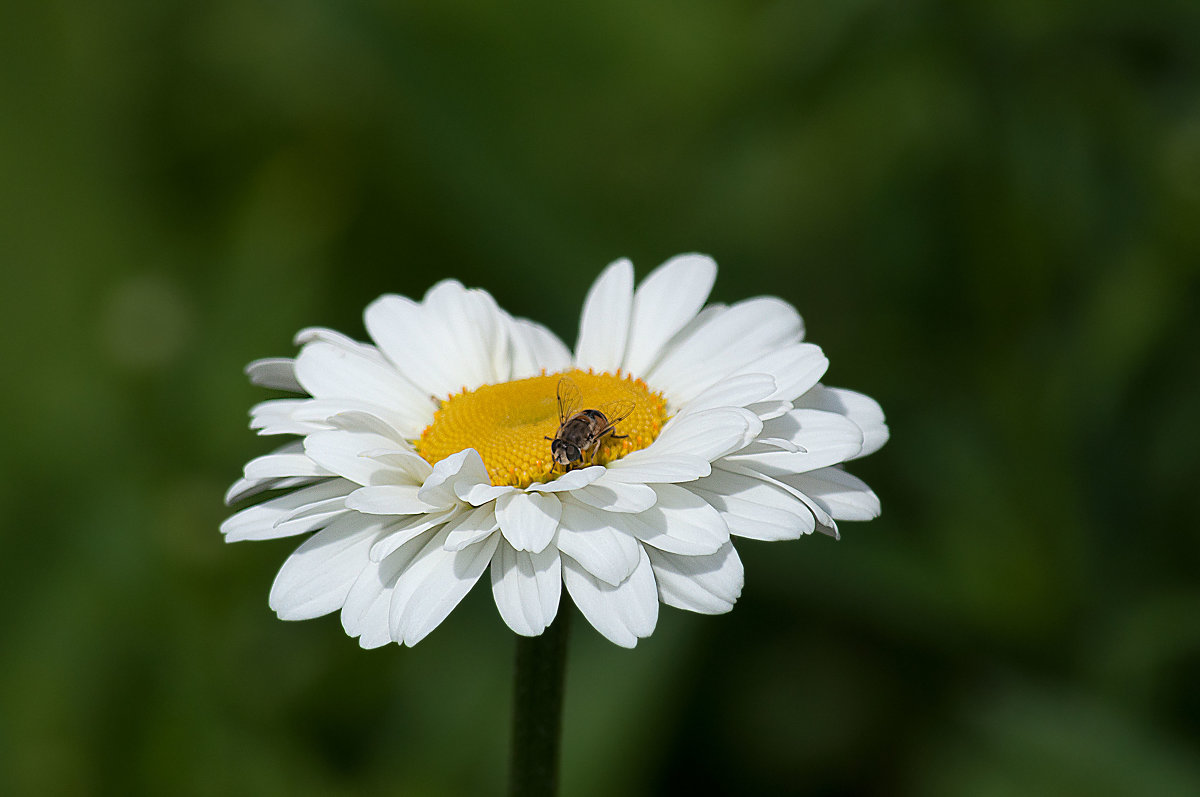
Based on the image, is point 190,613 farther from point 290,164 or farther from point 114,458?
point 290,164

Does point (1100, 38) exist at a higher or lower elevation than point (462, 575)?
higher

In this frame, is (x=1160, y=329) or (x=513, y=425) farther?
(x=1160, y=329)

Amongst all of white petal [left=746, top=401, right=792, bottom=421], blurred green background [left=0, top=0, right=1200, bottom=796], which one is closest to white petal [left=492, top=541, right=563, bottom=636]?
white petal [left=746, top=401, right=792, bottom=421]

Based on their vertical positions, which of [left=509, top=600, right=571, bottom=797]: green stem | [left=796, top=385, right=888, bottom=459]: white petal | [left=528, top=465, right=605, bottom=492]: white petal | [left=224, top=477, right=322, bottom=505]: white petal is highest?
[left=796, top=385, right=888, bottom=459]: white petal

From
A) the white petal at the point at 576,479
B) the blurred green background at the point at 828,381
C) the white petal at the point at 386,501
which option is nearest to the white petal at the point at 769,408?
the white petal at the point at 576,479

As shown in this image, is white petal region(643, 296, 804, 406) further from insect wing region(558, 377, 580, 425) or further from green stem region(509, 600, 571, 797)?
green stem region(509, 600, 571, 797)

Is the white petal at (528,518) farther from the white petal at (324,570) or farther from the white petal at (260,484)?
the white petal at (260,484)

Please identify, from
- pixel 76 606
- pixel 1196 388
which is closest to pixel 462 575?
pixel 76 606
